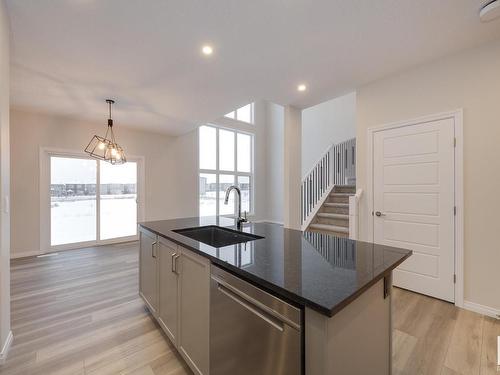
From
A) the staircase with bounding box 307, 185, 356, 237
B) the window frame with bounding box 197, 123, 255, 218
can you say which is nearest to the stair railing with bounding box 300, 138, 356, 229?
the staircase with bounding box 307, 185, 356, 237

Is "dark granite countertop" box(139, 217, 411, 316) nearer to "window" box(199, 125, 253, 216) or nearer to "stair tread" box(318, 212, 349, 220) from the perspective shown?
"stair tread" box(318, 212, 349, 220)

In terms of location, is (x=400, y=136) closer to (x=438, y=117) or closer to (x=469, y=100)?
(x=438, y=117)

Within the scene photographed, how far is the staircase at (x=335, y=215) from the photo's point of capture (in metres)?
3.99

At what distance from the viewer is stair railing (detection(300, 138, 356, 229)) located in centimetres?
469

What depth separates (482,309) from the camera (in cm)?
230

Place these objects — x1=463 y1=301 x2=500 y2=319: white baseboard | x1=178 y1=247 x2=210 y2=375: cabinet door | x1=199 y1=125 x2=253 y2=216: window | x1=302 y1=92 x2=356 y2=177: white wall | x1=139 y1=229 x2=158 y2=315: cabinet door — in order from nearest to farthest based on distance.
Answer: x1=178 y1=247 x2=210 y2=375: cabinet door → x1=139 y1=229 x2=158 y2=315: cabinet door → x1=463 y1=301 x2=500 y2=319: white baseboard → x1=302 y1=92 x2=356 y2=177: white wall → x1=199 y1=125 x2=253 y2=216: window

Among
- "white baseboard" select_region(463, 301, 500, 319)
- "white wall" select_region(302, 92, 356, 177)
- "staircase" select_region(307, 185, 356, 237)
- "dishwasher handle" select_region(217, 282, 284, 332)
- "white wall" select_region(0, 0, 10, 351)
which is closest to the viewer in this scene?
"dishwasher handle" select_region(217, 282, 284, 332)

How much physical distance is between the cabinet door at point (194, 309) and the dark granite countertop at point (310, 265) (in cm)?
12

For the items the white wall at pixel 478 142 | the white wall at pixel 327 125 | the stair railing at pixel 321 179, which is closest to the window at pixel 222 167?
the white wall at pixel 327 125

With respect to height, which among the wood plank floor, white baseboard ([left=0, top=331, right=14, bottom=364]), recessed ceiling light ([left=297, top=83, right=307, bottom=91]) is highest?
recessed ceiling light ([left=297, top=83, right=307, bottom=91])

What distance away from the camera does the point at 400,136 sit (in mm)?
2854

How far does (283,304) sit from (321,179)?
167 inches

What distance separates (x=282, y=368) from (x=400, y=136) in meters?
2.86

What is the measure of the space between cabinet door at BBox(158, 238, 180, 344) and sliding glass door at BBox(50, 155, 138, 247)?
12.6 ft
